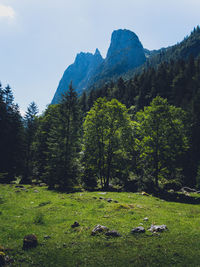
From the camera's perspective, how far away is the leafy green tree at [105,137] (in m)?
30.0

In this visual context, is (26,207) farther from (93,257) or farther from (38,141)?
(38,141)

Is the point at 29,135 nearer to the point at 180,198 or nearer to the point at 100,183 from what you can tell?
the point at 100,183

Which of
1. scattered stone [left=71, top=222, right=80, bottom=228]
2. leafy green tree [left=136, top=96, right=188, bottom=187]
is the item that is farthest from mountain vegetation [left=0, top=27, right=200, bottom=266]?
leafy green tree [left=136, top=96, right=188, bottom=187]

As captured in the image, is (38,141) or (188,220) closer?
(188,220)

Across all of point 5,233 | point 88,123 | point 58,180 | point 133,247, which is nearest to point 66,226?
point 5,233

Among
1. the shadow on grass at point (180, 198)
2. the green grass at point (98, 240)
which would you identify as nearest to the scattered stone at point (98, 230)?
the green grass at point (98, 240)

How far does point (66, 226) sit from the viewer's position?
1076cm

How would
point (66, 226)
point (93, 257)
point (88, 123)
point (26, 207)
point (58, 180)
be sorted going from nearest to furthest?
point (93, 257)
point (66, 226)
point (26, 207)
point (58, 180)
point (88, 123)

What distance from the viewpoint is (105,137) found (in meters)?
30.4

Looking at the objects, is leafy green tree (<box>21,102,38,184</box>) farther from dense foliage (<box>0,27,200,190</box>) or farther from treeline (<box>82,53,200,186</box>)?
treeline (<box>82,53,200,186</box>)

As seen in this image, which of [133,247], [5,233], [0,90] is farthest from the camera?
[0,90]

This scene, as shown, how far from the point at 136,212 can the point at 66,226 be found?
564 centimetres

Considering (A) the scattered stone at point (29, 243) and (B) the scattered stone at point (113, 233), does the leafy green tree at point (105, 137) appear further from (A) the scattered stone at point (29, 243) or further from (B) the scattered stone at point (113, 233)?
(A) the scattered stone at point (29, 243)

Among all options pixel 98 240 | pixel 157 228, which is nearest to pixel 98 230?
pixel 98 240
